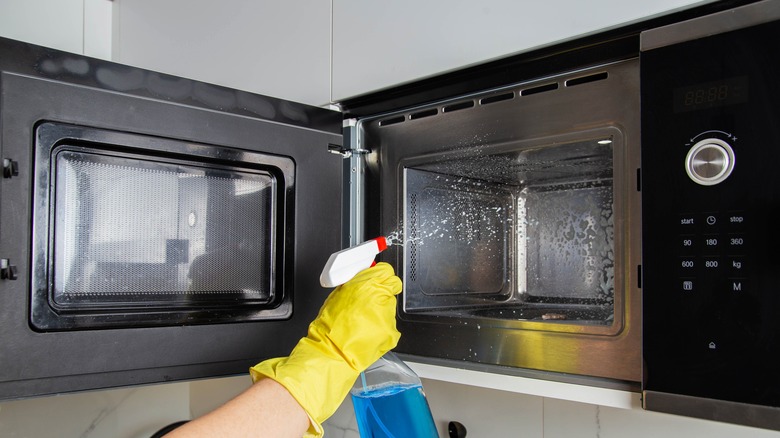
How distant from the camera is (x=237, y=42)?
116cm

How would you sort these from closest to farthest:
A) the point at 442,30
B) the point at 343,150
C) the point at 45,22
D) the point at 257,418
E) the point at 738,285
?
the point at 738,285
the point at 257,418
the point at 442,30
the point at 343,150
the point at 45,22

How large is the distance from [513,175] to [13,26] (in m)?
1.08

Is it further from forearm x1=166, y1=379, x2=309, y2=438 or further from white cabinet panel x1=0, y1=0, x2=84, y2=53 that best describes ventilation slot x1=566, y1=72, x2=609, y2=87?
white cabinet panel x1=0, y1=0, x2=84, y2=53

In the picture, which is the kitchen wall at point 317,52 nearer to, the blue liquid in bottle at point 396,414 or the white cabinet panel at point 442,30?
the white cabinet panel at point 442,30

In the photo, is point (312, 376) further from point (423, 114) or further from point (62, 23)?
point (62, 23)

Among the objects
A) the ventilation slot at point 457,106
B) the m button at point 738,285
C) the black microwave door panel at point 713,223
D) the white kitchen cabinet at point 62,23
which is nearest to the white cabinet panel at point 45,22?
the white kitchen cabinet at point 62,23

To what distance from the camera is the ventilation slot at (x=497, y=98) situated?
2.62ft

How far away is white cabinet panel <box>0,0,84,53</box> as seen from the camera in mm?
1291

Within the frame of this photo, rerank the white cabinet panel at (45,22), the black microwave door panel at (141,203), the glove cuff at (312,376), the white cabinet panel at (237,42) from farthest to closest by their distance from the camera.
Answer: the white cabinet panel at (45,22), the white cabinet panel at (237,42), the glove cuff at (312,376), the black microwave door panel at (141,203)

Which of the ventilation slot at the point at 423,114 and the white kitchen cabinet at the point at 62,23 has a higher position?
the white kitchen cabinet at the point at 62,23

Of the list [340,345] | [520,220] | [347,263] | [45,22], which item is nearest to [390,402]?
[340,345]

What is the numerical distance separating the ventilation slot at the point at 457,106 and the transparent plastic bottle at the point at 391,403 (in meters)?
0.35

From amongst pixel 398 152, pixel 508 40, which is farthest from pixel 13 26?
pixel 508 40

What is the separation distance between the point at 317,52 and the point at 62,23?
72 cm
